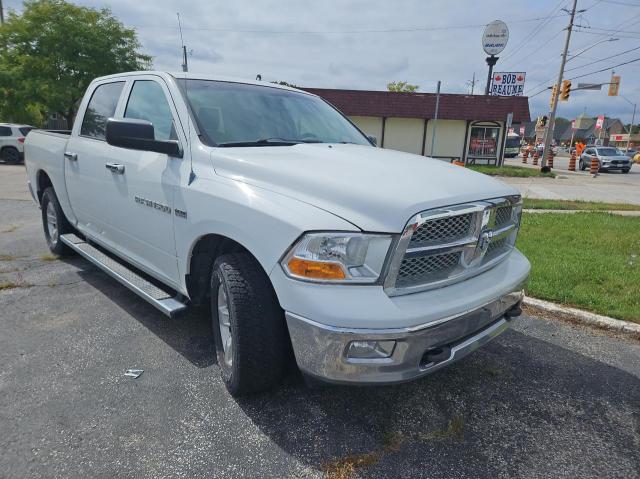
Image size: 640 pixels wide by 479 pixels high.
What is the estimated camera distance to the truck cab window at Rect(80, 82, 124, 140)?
3.94 metres

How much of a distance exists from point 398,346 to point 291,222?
0.77m

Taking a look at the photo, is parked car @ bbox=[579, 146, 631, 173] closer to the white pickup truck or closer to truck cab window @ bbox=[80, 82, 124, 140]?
the white pickup truck

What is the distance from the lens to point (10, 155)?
19031mm

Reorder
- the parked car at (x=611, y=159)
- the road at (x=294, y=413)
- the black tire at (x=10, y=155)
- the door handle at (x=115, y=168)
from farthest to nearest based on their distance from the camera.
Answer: the parked car at (x=611, y=159)
the black tire at (x=10, y=155)
the door handle at (x=115, y=168)
the road at (x=294, y=413)

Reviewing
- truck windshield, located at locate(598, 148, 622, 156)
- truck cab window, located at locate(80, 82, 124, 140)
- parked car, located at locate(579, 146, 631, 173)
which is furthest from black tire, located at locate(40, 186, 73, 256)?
truck windshield, located at locate(598, 148, 622, 156)

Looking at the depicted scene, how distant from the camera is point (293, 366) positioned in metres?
2.83

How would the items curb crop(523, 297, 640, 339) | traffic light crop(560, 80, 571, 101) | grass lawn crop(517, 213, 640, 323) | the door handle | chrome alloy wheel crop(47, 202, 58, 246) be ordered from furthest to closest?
traffic light crop(560, 80, 571, 101), chrome alloy wheel crop(47, 202, 58, 246), grass lawn crop(517, 213, 640, 323), curb crop(523, 297, 640, 339), the door handle

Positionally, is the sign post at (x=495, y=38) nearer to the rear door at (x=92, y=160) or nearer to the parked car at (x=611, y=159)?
the parked car at (x=611, y=159)

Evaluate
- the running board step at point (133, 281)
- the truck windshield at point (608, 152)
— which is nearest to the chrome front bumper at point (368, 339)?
the running board step at point (133, 281)

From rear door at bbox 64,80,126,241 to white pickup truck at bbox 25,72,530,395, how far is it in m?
0.14

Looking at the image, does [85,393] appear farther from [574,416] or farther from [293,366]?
[574,416]

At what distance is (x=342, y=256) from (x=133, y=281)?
6.75 ft

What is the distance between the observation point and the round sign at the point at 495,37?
25.9m

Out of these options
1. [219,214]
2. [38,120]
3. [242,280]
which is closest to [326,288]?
[242,280]
